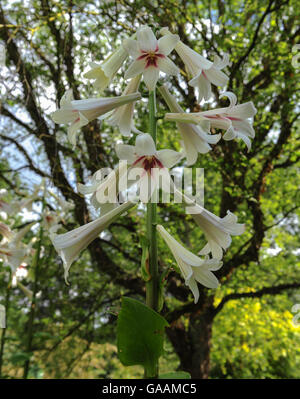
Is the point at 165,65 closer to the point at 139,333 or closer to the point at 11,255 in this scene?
the point at 139,333

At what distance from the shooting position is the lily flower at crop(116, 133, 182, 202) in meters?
1.14

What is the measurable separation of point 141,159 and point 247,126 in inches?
21.0

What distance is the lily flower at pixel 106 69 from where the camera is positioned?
57.3 inches

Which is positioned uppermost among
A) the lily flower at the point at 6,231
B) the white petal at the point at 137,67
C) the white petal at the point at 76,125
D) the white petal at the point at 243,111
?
the lily flower at the point at 6,231

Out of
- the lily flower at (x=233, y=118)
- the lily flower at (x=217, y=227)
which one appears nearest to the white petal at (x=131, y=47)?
the lily flower at (x=233, y=118)

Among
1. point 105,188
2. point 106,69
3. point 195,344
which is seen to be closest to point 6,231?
point 105,188

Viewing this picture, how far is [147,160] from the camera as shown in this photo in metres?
1.26

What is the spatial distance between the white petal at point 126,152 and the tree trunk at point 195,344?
4246 mm

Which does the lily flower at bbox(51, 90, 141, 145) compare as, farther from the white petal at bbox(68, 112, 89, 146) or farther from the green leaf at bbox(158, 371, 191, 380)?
the green leaf at bbox(158, 371, 191, 380)

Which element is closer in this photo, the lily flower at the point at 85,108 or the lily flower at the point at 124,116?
the lily flower at the point at 85,108

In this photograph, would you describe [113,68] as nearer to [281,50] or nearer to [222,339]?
[281,50]

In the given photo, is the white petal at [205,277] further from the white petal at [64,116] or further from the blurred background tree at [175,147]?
the blurred background tree at [175,147]

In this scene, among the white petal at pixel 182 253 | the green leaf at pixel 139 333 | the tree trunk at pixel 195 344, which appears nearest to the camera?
the green leaf at pixel 139 333

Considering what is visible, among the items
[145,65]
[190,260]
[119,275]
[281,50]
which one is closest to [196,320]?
[119,275]
